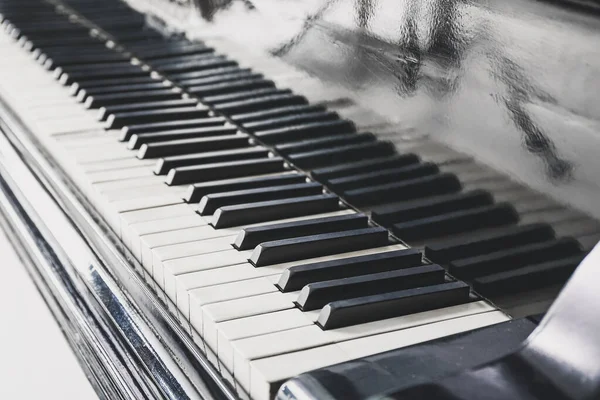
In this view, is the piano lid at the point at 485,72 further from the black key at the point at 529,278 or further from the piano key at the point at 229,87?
the piano key at the point at 229,87

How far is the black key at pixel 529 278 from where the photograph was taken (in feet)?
3.34

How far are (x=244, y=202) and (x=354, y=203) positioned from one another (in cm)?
20

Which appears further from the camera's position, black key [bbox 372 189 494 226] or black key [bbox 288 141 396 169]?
black key [bbox 288 141 396 169]

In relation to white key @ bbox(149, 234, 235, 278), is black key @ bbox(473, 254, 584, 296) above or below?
above

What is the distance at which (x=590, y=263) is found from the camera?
760 millimetres

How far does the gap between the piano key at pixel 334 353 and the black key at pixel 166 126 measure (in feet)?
3.14

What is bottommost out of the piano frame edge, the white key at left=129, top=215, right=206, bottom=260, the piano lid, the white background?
the white background

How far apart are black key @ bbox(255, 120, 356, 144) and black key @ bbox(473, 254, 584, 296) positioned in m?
0.41

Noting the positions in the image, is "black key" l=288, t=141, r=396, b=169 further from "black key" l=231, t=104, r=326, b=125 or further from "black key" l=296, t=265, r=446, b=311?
"black key" l=296, t=265, r=446, b=311

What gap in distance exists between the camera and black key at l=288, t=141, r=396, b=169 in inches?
52.9

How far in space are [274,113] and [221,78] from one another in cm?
29

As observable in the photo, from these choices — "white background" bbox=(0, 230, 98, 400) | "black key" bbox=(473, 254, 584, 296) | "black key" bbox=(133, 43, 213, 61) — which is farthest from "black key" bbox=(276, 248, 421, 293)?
"black key" bbox=(133, 43, 213, 61)

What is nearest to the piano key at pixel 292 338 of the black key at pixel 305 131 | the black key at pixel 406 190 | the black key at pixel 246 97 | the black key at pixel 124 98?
the black key at pixel 406 190

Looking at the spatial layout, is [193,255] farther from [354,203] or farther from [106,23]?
[106,23]
